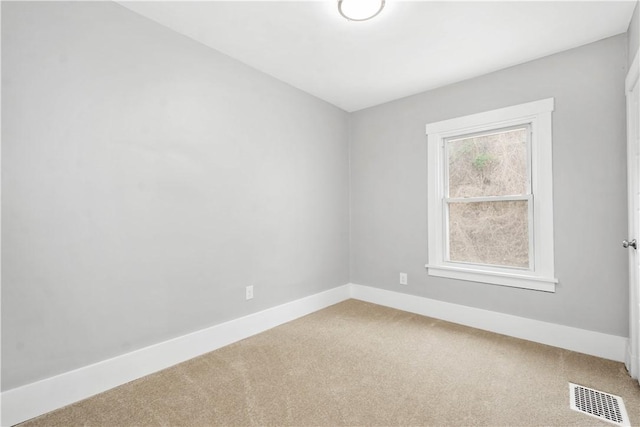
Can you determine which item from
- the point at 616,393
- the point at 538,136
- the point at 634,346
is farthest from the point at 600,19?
the point at 616,393

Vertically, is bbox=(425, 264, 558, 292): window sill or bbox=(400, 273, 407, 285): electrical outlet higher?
bbox=(425, 264, 558, 292): window sill

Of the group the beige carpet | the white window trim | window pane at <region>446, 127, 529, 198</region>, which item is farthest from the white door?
window pane at <region>446, 127, 529, 198</region>

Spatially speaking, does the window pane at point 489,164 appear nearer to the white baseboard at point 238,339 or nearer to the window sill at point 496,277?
the window sill at point 496,277

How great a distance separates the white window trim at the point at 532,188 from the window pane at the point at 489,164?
91 millimetres

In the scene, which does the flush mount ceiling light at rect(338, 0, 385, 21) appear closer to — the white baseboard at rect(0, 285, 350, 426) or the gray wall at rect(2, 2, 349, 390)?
the gray wall at rect(2, 2, 349, 390)

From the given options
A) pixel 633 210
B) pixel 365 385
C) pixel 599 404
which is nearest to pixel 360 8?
pixel 633 210

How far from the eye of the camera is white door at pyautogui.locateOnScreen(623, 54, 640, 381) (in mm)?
1929

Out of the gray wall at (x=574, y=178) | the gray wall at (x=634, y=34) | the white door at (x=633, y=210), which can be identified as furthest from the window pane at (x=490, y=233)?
the gray wall at (x=634, y=34)

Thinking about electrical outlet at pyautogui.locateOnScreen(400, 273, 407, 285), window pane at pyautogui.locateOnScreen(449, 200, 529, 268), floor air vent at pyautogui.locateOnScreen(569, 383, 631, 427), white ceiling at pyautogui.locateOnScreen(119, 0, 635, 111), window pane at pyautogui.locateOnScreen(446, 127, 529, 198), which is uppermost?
white ceiling at pyautogui.locateOnScreen(119, 0, 635, 111)

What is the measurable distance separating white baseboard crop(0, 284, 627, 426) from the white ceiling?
7.47 ft

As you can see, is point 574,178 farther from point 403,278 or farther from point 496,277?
point 403,278

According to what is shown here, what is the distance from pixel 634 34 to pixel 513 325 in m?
2.32

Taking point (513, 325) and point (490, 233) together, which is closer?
point (513, 325)

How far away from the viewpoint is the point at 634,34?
1.97m
